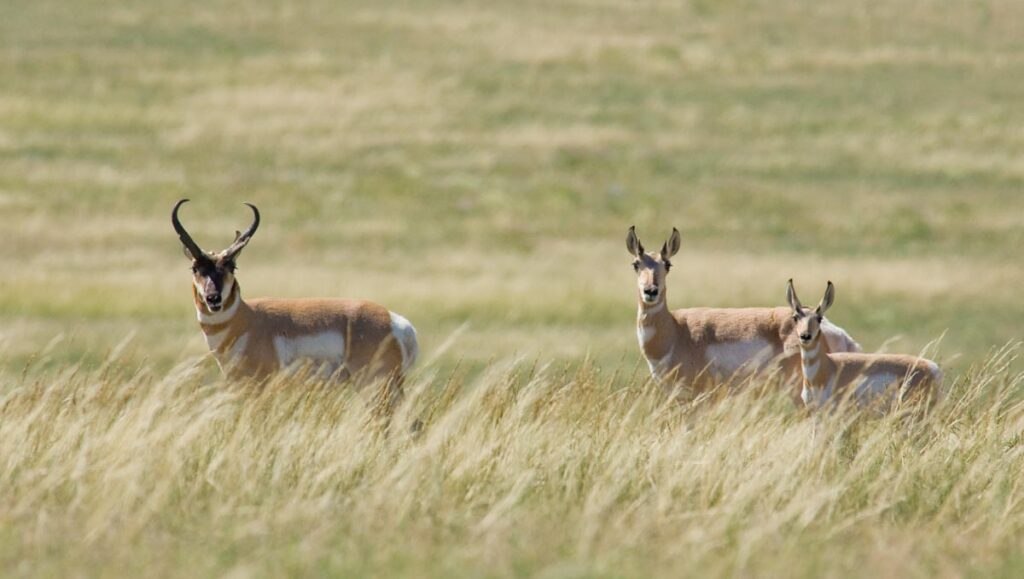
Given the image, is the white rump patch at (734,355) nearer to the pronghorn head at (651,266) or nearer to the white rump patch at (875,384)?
the pronghorn head at (651,266)

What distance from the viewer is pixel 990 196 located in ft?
131

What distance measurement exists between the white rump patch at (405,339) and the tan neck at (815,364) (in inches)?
96.1

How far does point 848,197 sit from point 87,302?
66.9 feet

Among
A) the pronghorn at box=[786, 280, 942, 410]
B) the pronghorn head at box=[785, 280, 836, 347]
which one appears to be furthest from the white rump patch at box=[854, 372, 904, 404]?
the pronghorn head at box=[785, 280, 836, 347]

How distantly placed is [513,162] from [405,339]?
32682 millimetres

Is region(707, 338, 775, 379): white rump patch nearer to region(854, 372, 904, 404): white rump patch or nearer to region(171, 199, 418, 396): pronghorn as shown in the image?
region(854, 372, 904, 404): white rump patch

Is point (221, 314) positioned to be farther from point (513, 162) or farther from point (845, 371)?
point (513, 162)

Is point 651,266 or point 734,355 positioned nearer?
point 651,266

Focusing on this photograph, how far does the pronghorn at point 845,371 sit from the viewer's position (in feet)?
36.1

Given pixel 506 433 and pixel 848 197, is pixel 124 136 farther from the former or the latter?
pixel 506 433

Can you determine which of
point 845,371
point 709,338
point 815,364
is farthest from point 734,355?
point 815,364

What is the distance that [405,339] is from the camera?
468 inches

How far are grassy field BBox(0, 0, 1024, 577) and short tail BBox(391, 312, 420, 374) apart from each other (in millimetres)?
991

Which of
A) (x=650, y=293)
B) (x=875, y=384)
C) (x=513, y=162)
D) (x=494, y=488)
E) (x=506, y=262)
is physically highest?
(x=650, y=293)
